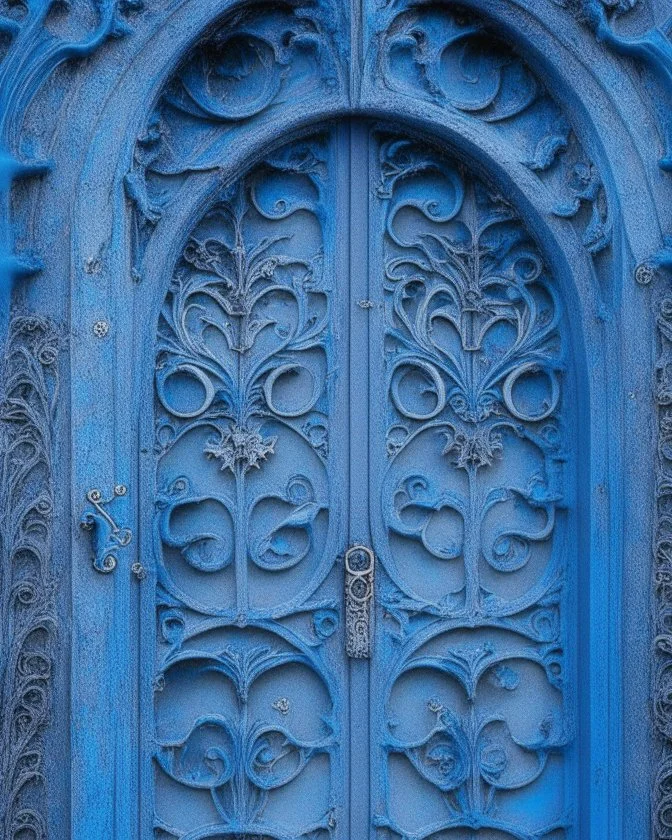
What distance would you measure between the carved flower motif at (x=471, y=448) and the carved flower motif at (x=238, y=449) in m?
0.51

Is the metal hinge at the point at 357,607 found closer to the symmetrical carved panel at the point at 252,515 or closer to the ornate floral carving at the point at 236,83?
the symmetrical carved panel at the point at 252,515

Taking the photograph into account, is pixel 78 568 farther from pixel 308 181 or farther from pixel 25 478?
pixel 308 181

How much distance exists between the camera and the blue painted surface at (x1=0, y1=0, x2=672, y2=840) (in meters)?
2.83

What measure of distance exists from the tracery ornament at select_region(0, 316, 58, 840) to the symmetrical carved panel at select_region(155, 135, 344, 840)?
12.8 inches

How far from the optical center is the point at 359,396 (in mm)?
3080

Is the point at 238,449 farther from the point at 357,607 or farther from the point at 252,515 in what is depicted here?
the point at 357,607

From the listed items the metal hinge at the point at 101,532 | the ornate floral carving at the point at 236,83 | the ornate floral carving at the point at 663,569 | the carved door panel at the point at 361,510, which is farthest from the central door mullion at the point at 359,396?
the ornate floral carving at the point at 663,569

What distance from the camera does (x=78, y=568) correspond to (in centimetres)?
281

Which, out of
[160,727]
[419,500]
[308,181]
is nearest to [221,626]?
[160,727]

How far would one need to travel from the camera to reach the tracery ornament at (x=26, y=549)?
2.79 metres

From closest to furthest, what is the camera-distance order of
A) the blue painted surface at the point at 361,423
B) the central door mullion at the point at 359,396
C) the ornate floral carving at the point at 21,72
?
the ornate floral carving at the point at 21,72, the blue painted surface at the point at 361,423, the central door mullion at the point at 359,396

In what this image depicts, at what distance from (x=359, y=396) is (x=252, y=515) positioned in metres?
0.44

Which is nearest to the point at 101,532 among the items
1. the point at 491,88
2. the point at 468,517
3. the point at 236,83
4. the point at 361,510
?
the point at 361,510

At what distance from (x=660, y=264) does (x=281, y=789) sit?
5.78ft
